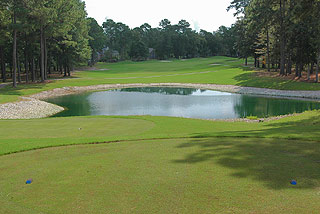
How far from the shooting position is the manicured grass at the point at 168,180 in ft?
14.7

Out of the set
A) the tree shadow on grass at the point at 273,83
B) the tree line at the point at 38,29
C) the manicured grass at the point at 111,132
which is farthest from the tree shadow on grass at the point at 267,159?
the tree line at the point at 38,29

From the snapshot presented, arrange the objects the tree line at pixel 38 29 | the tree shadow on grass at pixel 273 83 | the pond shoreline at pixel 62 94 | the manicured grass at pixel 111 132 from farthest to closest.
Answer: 1. the tree line at pixel 38 29
2. the tree shadow on grass at pixel 273 83
3. the pond shoreline at pixel 62 94
4. the manicured grass at pixel 111 132

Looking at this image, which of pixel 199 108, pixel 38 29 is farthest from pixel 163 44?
pixel 199 108

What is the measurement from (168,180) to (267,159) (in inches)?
105

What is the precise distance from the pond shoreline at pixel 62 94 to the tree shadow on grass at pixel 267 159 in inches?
529

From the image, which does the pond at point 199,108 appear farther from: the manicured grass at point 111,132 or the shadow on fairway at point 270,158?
the shadow on fairway at point 270,158

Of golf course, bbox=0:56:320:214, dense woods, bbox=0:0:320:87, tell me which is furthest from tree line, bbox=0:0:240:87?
golf course, bbox=0:56:320:214

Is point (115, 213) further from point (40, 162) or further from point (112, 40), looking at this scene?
point (112, 40)

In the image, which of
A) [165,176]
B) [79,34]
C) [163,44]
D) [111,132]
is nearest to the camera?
[165,176]

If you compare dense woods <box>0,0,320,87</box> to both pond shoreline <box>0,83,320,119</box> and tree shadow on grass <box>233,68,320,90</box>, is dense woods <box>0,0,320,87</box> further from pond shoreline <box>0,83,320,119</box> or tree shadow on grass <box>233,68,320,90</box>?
pond shoreline <box>0,83,320,119</box>

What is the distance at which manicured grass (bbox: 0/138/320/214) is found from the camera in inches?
177

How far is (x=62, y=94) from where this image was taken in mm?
43062

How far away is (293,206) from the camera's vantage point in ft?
14.0

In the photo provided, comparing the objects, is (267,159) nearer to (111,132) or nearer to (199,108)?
(111,132)
